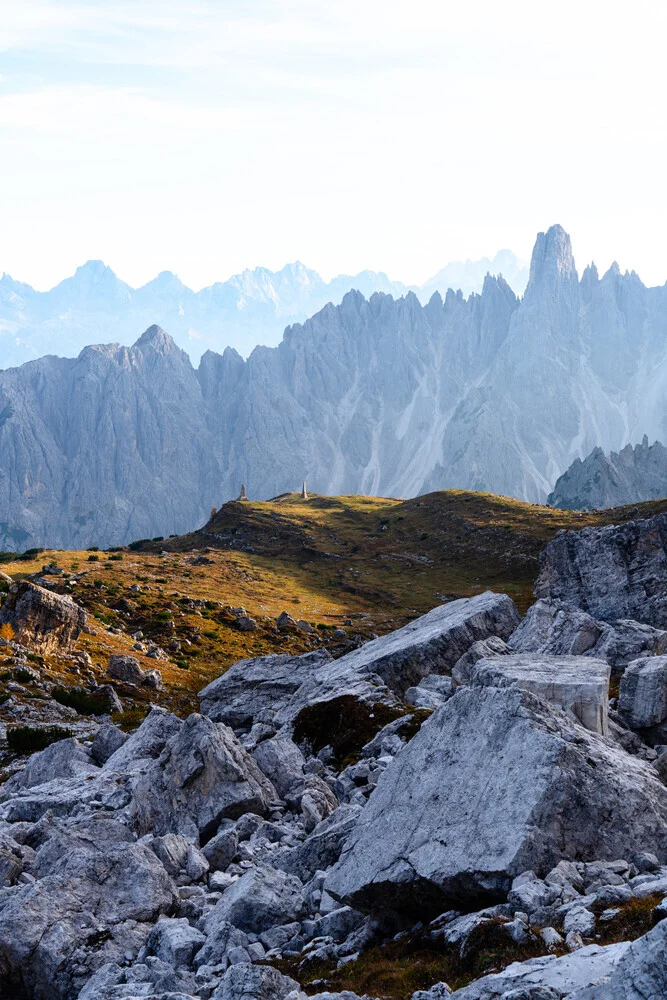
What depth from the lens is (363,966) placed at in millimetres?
17922

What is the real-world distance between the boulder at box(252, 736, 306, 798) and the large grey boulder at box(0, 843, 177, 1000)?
25.4 feet

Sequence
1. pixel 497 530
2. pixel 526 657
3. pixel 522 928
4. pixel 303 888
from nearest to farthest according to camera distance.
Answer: pixel 522 928 < pixel 303 888 < pixel 526 657 < pixel 497 530

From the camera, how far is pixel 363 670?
4297cm

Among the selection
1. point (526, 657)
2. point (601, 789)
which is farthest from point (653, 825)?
point (526, 657)

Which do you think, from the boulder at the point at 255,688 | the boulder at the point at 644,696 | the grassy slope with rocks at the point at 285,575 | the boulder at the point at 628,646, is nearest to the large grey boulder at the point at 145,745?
the boulder at the point at 255,688

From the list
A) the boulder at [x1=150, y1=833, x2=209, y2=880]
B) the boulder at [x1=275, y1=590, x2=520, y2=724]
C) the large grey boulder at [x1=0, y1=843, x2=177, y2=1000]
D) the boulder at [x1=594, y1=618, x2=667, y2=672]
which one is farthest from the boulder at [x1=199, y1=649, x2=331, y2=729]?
the large grey boulder at [x1=0, y1=843, x2=177, y2=1000]

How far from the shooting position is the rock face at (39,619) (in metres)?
57.1

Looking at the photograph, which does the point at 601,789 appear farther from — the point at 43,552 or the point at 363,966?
the point at 43,552

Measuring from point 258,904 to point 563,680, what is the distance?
41.5 feet

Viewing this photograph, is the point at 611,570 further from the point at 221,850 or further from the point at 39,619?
the point at 221,850

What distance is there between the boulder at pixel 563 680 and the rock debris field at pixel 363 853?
11cm

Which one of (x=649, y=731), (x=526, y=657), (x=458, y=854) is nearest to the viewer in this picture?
(x=458, y=854)

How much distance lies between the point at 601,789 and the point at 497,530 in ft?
386

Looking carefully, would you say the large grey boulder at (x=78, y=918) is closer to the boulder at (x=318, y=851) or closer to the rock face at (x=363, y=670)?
the boulder at (x=318, y=851)
